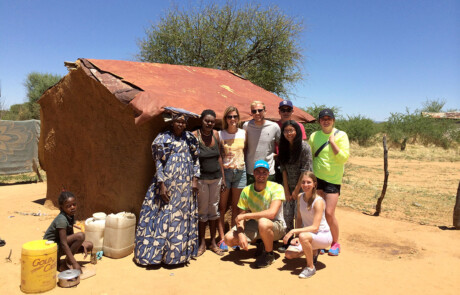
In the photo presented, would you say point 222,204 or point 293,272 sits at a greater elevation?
point 222,204

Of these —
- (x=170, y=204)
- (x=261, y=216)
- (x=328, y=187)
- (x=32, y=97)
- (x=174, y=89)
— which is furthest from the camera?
(x=32, y=97)

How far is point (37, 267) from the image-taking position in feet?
9.57

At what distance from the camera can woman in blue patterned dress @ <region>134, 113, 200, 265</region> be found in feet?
11.9

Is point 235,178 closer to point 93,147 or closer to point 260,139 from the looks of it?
point 260,139

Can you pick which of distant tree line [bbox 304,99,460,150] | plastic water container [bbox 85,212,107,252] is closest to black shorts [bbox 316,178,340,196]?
plastic water container [bbox 85,212,107,252]

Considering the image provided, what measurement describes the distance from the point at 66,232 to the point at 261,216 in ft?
6.58

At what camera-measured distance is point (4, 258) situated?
3.78m

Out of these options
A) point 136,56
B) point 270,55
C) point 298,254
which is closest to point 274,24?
point 270,55

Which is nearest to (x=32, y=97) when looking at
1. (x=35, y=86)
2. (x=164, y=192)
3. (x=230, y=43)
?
(x=35, y=86)

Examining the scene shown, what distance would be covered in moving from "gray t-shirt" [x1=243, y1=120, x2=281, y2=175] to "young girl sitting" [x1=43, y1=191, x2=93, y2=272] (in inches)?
79.3

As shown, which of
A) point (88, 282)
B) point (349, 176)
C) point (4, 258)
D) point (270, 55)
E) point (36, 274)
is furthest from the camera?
point (270, 55)

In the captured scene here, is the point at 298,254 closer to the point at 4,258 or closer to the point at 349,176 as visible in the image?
the point at 4,258

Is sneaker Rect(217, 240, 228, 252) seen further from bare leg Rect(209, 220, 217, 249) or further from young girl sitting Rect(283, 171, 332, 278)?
young girl sitting Rect(283, 171, 332, 278)

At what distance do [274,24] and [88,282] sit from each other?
1132 cm
